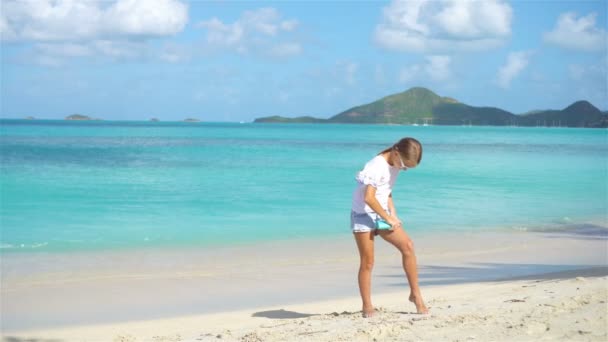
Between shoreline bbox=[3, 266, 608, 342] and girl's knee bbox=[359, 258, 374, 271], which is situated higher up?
girl's knee bbox=[359, 258, 374, 271]

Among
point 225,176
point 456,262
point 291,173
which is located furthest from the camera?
point 291,173

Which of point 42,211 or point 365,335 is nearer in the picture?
point 365,335

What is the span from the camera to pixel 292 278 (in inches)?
343

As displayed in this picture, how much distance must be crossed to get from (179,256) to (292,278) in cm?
259

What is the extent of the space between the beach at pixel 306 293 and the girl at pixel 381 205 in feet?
1.26

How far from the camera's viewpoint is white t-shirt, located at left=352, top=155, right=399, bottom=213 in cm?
534

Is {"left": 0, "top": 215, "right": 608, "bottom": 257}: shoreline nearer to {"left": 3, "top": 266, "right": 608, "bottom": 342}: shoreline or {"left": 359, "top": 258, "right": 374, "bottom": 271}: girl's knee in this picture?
{"left": 3, "top": 266, "right": 608, "bottom": 342}: shoreline

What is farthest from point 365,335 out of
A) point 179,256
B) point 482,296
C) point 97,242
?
point 97,242

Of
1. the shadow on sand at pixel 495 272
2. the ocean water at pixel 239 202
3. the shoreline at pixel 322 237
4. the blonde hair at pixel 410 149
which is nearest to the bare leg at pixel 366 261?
the blonde hair at pixel 410 149

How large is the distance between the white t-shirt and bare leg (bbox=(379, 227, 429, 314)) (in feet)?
0.75

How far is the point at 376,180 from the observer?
5.35 metres

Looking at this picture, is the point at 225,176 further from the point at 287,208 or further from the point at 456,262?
the point at 456,262

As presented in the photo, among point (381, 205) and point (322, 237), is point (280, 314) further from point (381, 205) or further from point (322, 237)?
point (322, 237)

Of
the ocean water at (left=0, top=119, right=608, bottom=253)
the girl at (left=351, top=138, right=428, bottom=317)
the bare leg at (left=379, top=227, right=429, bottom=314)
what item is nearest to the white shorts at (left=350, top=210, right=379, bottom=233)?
the girl at (left=351, top=138, right=428, bottom=317)
